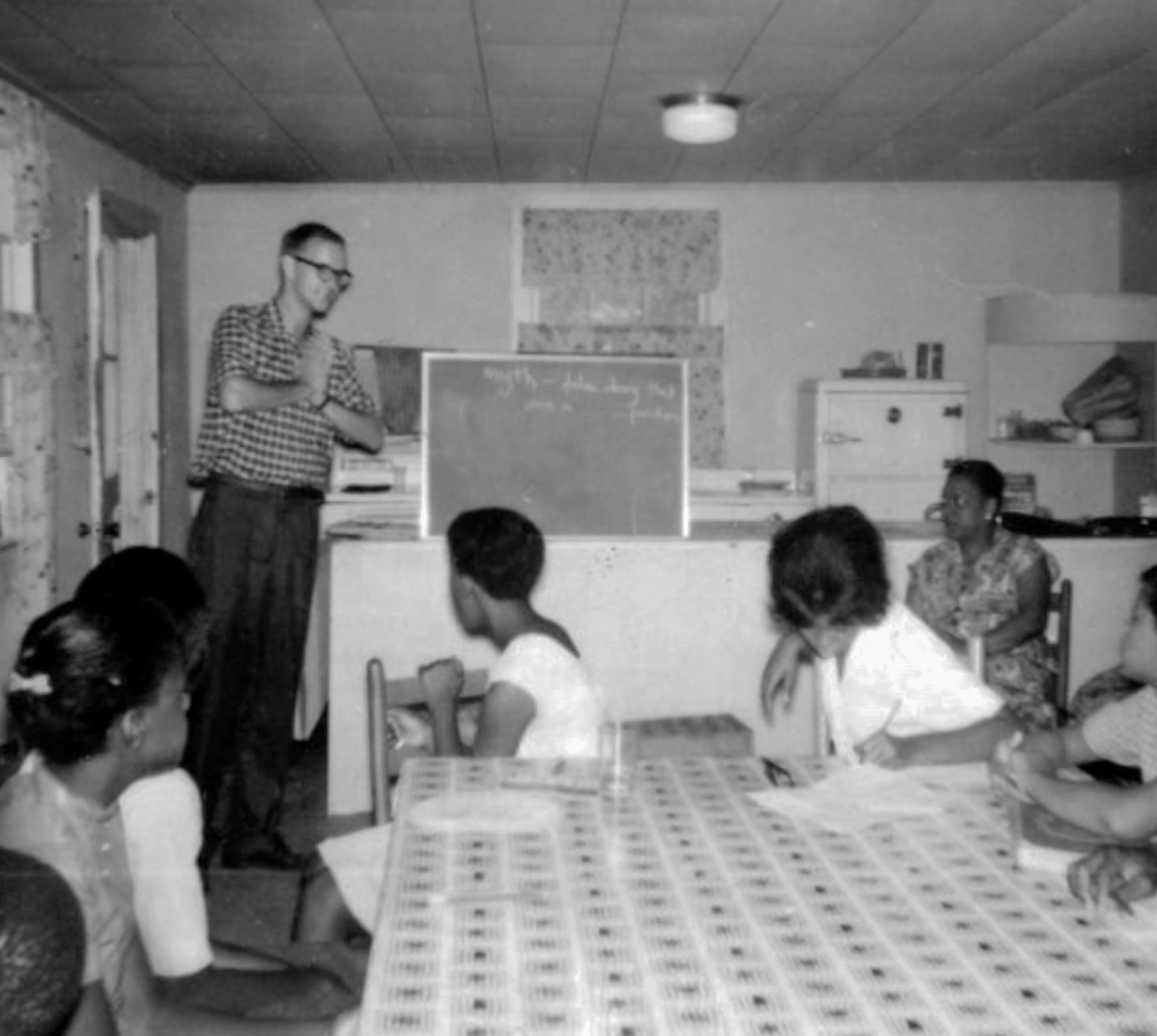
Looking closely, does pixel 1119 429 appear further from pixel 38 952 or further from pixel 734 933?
pixel 38 952

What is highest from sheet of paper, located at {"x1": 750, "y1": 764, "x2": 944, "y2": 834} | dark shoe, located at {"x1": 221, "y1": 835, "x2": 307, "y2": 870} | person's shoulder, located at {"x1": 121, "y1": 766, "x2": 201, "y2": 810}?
person's shoulder, located at {"x1": 121, "y1": 766, "x2": 201, "y2": 810}

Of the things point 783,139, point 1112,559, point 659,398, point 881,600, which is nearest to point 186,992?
point 881,600

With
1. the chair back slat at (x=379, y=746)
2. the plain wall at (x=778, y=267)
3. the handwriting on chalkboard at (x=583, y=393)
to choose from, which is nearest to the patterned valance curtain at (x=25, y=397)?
the handwriting on chalkboard at (x=583, y=393)

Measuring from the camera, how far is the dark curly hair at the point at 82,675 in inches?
59.6

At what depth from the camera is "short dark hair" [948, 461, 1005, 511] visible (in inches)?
169

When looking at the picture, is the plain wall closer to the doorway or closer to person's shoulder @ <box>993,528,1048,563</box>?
the doorway

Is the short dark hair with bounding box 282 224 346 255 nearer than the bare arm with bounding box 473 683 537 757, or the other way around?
the bare arm with bounding box 473 683 537 757

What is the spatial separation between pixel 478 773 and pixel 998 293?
5351 mm

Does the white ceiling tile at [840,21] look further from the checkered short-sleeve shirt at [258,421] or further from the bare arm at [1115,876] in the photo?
the bare arm at [1115,876]

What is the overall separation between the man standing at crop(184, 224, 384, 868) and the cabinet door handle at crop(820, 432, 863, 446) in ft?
9.91

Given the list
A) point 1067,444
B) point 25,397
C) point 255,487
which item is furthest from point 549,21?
point 1067,444

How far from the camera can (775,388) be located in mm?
6973

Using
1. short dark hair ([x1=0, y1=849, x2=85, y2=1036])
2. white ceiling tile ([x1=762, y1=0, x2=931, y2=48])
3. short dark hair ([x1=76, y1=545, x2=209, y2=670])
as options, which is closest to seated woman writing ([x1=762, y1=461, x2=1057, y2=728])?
white ceiling tile ([x1=762, y1=0, x2=931, y2=48])

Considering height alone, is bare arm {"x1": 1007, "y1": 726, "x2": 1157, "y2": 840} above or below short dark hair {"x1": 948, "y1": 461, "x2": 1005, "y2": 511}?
below
